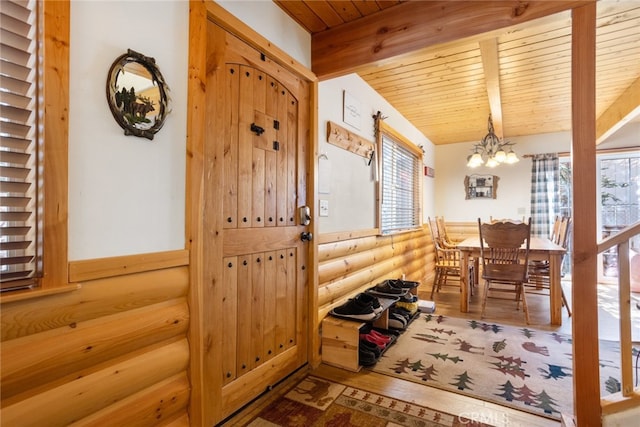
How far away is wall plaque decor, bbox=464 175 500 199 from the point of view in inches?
227

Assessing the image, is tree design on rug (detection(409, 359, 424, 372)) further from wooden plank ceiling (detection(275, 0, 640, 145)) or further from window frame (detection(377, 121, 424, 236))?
wooden plank ceiling (detection(275, 0, 640, 145))

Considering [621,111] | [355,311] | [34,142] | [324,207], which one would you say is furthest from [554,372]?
[621,111]

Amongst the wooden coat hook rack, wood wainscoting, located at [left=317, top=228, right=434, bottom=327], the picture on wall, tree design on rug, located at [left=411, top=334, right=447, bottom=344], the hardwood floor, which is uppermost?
the picture on wall

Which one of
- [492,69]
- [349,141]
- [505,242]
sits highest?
[492,69]

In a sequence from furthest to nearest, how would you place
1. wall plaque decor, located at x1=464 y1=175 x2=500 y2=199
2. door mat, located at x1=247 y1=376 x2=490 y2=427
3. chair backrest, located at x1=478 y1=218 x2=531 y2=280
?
wall plaque decor, located at x1=464 y1=175 x2=500 y2=199, chair backrest, located at x1=478 y1=218 x2=531 y2=280, door mat, located at x1=247 y1=376 x2=490 y2=427

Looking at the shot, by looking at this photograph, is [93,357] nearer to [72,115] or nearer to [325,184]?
[72,115]

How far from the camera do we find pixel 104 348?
109 centimetres

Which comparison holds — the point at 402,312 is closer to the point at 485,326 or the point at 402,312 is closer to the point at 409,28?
the point at 485,326

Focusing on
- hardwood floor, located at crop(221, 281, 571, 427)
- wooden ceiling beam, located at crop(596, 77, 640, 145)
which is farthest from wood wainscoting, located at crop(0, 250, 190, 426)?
wooden ceiling beam, located at crop(596, 77, 640, 145)

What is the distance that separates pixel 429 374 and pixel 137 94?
7.86ft

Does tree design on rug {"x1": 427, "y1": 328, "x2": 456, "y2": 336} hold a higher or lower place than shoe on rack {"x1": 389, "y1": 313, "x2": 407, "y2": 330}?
lower

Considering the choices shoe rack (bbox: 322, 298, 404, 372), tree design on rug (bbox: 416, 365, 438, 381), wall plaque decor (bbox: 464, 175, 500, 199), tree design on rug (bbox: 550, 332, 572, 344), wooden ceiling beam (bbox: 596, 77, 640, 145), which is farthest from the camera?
wall plaque decor (bbox: 464, 175, 500, 199)

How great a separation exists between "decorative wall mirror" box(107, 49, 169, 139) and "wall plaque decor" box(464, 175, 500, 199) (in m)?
5.84

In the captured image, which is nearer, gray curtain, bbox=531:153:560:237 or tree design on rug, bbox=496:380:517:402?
tree design on rug, bbox=496:380:517:402
